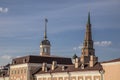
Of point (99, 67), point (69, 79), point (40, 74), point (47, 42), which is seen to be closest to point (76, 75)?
point (69, 79)

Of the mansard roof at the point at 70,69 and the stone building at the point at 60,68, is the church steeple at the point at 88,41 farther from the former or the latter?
the mansard roof at the point at 70,69

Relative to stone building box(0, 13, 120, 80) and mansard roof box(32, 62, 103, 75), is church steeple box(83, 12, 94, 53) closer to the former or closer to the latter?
stone building box(0, 13, 120, 80)

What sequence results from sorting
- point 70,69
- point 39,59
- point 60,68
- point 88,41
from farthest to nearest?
point 88,41, point 39,59, point 60,68, point 70,69

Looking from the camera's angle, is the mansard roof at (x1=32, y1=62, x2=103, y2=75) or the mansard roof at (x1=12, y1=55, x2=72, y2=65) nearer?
the mansard roof at (x1=32, y1=62, x2=103, y2=75)

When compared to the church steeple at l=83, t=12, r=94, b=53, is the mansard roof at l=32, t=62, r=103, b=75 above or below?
below

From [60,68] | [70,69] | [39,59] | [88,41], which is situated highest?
[88,41]

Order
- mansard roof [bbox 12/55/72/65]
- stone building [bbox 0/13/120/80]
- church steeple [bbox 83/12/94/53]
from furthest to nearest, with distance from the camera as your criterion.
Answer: church steeple [bbox 83/12/94/53] → mansard roof [bbox 12/55/72/65] → stone building [bbox 0/13/120/80]

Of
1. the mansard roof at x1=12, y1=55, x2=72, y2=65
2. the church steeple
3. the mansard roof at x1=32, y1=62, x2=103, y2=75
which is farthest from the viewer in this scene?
the church steeple

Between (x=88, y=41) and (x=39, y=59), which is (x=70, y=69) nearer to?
(x=39, y=59)

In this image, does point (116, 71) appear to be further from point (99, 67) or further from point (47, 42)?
point (47, 42)

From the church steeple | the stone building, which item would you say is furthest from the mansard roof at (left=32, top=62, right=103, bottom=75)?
the church steeple

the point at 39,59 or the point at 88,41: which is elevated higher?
the point at 88,41

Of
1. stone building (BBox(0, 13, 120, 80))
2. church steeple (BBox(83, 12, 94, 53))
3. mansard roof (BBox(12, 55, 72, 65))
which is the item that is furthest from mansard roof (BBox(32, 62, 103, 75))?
church steeple (BBox(83, 12, 94, 53))

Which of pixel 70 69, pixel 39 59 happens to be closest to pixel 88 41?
pixel 39 59
